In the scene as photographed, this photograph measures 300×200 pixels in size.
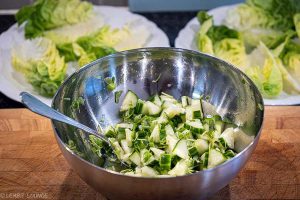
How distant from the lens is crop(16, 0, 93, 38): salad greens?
1.82 meters

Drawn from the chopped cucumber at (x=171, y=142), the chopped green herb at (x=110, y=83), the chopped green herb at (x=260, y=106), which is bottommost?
the chopped cucumber at (x=171, y=142)

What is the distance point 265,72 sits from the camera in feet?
5.18

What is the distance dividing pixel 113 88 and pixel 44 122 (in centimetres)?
21

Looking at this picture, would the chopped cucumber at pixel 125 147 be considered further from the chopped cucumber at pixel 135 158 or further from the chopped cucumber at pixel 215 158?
the chopped cucumber at pixel 215 158

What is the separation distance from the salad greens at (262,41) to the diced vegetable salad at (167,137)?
0.49m

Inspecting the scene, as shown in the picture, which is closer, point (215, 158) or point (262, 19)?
point (215, 158)

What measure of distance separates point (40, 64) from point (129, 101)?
547 mm

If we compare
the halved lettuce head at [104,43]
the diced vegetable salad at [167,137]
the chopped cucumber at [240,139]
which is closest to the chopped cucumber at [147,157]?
the diced vegetable salad at [167,137]

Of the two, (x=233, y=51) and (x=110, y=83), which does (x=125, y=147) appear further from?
Result: (x=233, y=51)

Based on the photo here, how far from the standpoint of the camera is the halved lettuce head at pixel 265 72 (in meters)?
1.51

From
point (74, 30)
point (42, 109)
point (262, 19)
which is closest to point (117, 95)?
point (42, 109)

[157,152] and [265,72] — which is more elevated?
[157,152]

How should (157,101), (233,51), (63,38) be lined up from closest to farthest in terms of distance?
1. (157,101)
2. (233,51)
3. (63,38)

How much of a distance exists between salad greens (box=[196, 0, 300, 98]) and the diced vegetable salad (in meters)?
0.49
